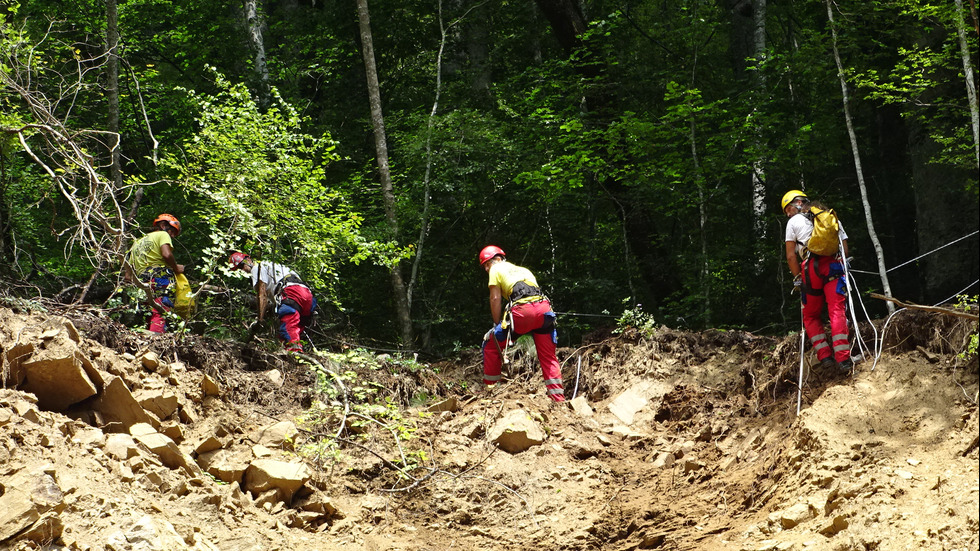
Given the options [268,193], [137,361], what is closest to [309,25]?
[268,193]

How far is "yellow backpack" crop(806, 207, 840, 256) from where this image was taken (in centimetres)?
656

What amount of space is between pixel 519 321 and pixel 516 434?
55.7 inches

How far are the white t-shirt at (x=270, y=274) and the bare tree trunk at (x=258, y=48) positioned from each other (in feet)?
17.6

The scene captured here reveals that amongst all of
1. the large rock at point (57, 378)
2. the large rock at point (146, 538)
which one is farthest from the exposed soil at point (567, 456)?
the large rock at point (57, 378)

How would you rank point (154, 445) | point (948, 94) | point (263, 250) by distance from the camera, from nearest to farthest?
point (154, 445)
point (263, 250)
point (948, 94)

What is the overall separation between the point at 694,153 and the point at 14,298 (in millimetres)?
8739

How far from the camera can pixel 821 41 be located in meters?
10.8

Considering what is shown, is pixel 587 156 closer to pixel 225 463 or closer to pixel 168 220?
pixel 168 220

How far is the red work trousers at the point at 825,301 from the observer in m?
6.51

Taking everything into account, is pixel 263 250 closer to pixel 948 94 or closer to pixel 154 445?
pixel 154 445

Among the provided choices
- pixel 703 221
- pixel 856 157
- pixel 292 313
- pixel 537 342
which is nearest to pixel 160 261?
pixel 292 313

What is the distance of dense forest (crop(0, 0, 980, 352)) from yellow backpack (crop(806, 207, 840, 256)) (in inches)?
136

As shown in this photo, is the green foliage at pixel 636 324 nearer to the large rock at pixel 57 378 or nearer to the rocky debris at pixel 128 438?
the rocky debris at pixel 128 438

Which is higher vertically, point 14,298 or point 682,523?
point 14,298
